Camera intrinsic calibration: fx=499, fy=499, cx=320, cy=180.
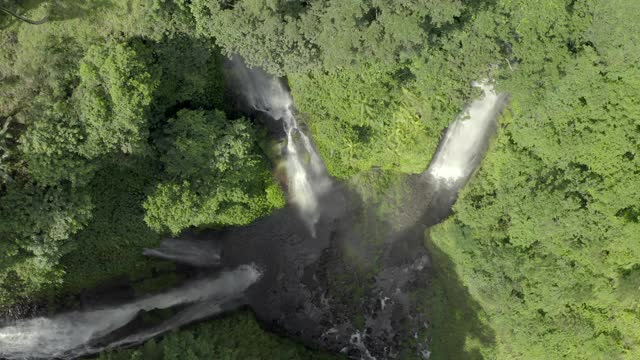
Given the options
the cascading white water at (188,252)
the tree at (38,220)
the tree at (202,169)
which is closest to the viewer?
the tree at (38,220)

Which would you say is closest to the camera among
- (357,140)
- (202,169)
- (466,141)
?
(202,169)

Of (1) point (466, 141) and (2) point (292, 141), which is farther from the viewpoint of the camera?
(1) point (466, 141)

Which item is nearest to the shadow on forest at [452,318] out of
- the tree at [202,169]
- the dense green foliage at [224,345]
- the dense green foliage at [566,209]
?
the dense green foliage at [566,209]

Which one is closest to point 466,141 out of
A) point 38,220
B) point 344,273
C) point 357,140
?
point 357,140

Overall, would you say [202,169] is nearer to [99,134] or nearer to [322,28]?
[99,134]

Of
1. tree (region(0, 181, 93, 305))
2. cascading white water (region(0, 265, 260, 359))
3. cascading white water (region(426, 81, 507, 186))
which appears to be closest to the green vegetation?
tree (region(0, 181, 93, 305))

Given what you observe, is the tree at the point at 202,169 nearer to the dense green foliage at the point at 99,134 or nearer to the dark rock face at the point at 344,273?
the dense green foliage at the point at 99,134
